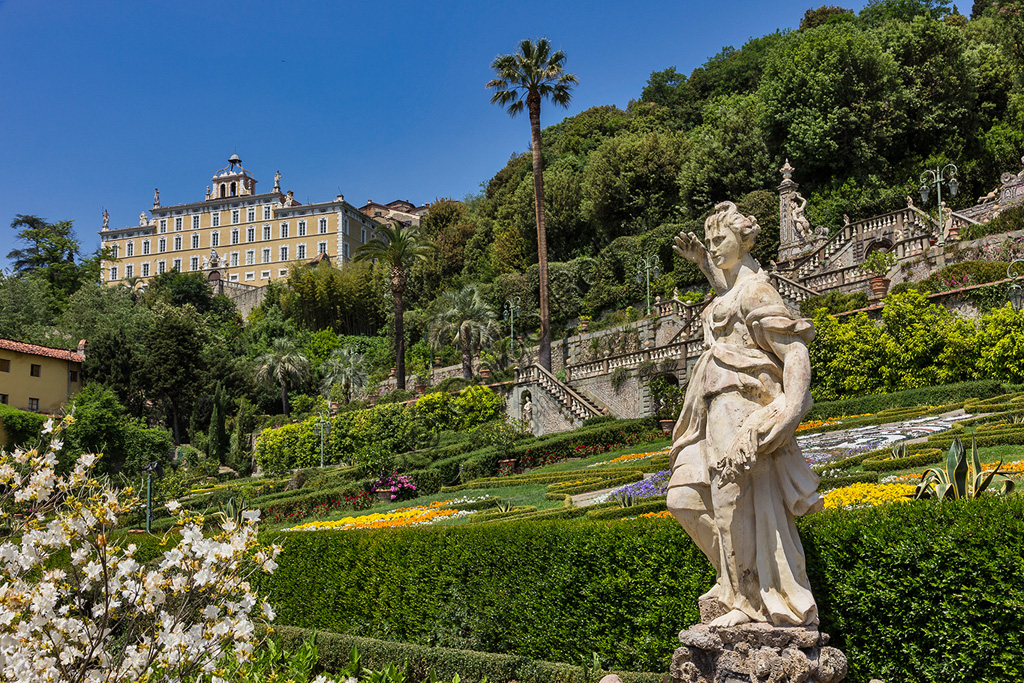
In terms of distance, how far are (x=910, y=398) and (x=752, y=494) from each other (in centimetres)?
1650

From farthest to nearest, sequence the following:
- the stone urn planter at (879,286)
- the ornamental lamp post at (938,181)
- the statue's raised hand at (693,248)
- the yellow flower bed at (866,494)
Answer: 1. the ornamental lamp post at (938,181)
2. the stone urn planter at (879,286)
3. the yellow flower bed at (866,494)
4. the statue's raised hand at (693,248)

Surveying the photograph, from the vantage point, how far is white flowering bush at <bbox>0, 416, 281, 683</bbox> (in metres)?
3.81

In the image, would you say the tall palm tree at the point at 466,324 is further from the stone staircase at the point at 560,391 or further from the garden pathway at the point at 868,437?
the garden pathway at the point at 868,437

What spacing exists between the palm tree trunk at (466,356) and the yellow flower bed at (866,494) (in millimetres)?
29935

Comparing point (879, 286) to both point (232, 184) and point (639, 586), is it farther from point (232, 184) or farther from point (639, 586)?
point (232, 184)

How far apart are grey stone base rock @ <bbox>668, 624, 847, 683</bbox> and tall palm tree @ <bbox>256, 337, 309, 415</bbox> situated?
4738cm

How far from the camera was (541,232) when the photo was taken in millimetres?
32594

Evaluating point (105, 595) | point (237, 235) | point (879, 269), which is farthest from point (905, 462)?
point (237, 235)

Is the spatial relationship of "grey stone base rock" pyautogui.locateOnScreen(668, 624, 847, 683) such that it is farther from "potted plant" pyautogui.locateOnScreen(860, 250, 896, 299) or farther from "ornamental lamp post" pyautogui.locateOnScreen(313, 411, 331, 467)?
"ornamental lamp post" pyautogui.locateOnScreen(313, 411, 331, 467)

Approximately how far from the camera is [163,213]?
9256cm

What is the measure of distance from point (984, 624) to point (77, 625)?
5.15 metres

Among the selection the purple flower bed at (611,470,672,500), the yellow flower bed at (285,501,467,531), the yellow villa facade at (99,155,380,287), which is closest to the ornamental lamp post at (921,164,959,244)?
the purple flower bed at (611,470,672,500)

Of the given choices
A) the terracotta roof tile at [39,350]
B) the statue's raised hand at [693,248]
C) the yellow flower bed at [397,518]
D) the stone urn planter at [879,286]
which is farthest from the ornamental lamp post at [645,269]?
the statue's raised hand at [693,248]

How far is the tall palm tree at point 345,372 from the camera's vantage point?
5016cm
